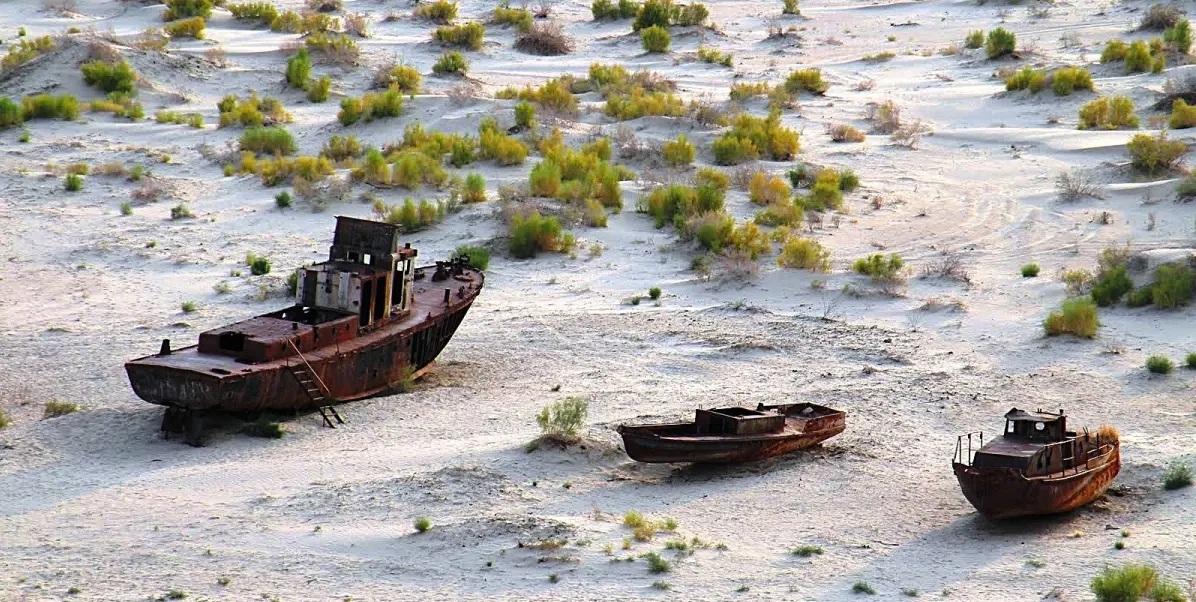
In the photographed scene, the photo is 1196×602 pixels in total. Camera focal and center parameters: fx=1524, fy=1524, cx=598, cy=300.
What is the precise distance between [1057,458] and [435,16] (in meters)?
30.8

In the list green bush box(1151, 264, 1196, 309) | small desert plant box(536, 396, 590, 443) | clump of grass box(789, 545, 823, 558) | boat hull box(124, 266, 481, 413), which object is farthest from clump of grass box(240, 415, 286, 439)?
green bush box(1151, 264, 1196, 309)

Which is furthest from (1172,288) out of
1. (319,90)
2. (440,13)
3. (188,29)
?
(440,13)

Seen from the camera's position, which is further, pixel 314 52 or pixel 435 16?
pixel 435 16

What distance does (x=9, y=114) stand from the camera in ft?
94.3

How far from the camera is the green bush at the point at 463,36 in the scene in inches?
1497

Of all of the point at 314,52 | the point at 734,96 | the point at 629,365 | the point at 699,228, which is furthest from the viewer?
the point at 314,52

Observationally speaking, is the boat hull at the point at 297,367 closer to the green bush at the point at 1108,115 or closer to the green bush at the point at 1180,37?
the green bush at the point at 1108,115

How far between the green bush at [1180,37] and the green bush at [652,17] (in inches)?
501

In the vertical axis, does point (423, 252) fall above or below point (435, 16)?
below

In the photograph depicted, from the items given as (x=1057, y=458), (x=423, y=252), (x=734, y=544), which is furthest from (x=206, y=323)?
(x=1057, y=458)

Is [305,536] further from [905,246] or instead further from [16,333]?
[905,246]

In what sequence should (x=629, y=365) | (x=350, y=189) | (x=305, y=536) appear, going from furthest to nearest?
1. (x=350, y=189)
2. (x=629, y=365)
3. (x=305, y=536)

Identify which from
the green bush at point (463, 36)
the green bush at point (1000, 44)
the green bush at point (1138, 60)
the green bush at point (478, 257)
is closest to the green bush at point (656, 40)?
the green bush at point (463, 36)

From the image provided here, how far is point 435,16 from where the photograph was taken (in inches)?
1635
